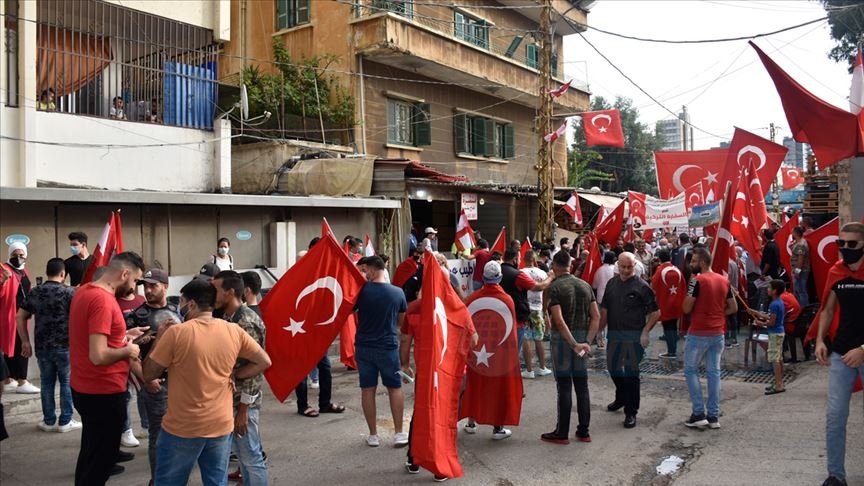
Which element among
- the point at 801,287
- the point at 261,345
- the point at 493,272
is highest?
the point at 493,272

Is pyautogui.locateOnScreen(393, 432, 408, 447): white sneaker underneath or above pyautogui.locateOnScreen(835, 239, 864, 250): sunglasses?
underneath

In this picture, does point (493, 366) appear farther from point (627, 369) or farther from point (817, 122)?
point (817, 122)

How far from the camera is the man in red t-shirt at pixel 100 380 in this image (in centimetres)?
470

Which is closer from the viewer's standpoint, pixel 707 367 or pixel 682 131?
pixel 707 367

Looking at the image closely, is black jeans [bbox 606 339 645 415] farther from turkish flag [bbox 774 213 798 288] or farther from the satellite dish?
the satellite dish

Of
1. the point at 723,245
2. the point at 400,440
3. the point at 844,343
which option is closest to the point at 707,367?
the point at 723,245

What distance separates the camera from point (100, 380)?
4805mm

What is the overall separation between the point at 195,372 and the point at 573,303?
13.0 ft

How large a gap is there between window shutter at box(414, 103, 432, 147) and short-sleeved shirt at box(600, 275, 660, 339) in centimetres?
1428

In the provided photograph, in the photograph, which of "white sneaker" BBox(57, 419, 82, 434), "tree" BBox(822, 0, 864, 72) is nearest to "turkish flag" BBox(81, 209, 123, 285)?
"white sneaker" BBox(57, 419, 82, 434)

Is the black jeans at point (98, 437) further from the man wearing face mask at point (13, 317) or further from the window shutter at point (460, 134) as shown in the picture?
the window shutter at point (460, 134)

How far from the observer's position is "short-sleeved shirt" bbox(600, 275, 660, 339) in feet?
23.8

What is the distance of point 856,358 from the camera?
16.2 feet

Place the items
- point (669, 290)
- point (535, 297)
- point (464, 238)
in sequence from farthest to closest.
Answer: point (464, 238) → point (669, 290) → point (535, 297)
